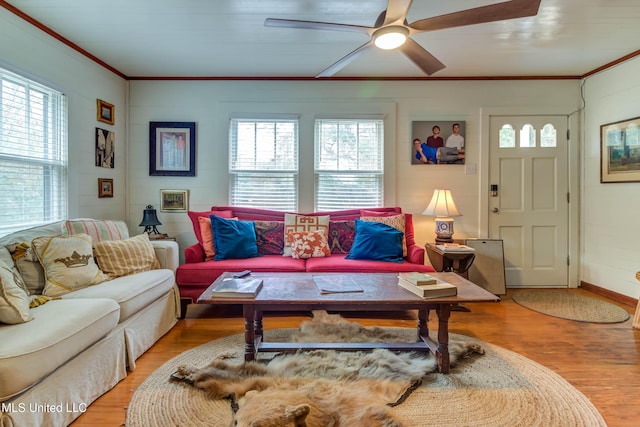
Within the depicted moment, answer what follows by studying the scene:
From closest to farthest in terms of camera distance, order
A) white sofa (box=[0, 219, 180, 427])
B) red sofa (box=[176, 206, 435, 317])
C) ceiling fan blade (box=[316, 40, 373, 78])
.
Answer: white sofa (box=[0, 219, 180, 427]) → ceiling fan blade (box=[316, 40, 373, 78]) → red sofa (box=[176, 206, 435, 317])

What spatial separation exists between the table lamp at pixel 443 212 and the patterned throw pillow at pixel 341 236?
2.93ft

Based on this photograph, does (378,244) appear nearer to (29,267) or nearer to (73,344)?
(73,344)

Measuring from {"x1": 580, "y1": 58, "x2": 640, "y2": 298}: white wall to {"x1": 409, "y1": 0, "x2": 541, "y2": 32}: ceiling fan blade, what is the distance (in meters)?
2.55

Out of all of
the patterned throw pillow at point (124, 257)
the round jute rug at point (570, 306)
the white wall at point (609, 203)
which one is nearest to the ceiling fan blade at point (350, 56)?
the patterned throw pillow at point (124, 257)

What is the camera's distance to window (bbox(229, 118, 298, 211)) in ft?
12.6

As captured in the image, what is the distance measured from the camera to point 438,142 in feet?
Result: 12.5

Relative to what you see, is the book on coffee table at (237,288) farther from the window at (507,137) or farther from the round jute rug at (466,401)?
the window at (507,137)

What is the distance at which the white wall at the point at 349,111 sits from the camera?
3.80m

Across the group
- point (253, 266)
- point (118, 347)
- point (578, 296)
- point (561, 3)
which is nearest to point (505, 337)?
point (578, 296)

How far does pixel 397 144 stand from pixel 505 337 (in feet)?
7.65

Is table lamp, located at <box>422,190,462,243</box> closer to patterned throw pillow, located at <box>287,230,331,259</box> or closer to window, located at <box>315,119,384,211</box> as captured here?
window, located at <box>315,119,384,211</box>

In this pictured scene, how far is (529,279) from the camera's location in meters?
3.85

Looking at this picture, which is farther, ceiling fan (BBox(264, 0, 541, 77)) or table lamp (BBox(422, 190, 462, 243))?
table lamp (BBox(422, 190, 462, 243))

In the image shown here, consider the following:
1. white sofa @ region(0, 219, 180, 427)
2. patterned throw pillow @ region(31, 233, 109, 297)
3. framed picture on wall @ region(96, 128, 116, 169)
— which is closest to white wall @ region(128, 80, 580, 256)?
framed picture on wall @ region(96, 128, 116, 169)
